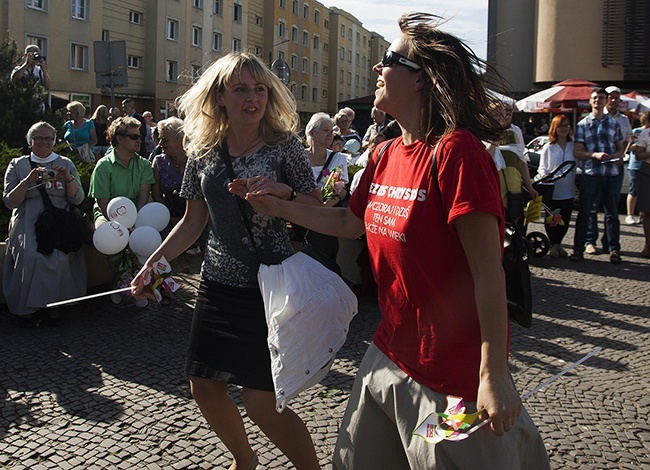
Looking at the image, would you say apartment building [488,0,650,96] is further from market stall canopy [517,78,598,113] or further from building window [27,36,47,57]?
building window [27,36,47,57]

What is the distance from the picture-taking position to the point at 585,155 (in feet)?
31.9

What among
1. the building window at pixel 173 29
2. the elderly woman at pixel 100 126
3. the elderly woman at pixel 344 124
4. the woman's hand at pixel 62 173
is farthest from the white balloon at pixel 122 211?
the building window at pixel 173 29

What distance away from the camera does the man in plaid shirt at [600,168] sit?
9.70 meters

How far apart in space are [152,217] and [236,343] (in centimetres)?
372

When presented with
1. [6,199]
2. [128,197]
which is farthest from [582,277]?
[6,199]

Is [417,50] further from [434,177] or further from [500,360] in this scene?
[500,360]

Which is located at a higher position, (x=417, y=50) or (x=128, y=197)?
(x=417, y=50)

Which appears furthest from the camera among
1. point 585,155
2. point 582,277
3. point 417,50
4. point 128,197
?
point 585,155

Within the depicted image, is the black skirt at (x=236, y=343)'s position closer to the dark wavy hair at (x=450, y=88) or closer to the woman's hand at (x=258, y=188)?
the woman's hand at (x=258, y=188)

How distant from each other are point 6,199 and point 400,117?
4.79 meters

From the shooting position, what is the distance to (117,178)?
7008 millimetres

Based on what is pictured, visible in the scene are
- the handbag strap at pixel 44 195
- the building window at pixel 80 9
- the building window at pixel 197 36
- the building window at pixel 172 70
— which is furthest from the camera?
the building window at pixel 197 36

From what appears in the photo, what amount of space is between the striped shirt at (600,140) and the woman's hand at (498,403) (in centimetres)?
834

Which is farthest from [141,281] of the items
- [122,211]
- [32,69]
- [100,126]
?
[100,126]
